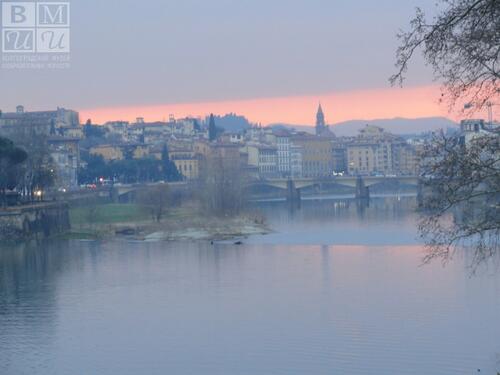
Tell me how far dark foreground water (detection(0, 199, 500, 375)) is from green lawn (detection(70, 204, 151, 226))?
26.5 ft

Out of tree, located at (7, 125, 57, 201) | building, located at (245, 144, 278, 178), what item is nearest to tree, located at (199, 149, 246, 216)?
tree, located at (7, 125, 57, 201)

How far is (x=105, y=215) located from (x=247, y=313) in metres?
18.8

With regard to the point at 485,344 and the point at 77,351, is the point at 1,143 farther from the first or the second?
the point at 485,344

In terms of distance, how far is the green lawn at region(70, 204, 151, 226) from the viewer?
2911cm

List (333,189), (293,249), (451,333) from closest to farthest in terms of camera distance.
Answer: (451,333) → (293,249) → (333,189)

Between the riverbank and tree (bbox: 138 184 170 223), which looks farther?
tree (bbox: 138 184 170 223)

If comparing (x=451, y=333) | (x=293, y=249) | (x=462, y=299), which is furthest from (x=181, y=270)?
(x=451, y=333)

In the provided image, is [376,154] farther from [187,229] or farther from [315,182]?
[187,229]

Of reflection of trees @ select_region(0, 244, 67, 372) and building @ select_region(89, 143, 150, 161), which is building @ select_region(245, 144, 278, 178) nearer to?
building @ select_region(89, 143, 150, 161)

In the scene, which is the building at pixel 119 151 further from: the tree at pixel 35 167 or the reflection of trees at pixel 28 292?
the reflection of trees at pixel 28 292

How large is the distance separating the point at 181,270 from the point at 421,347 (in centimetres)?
778

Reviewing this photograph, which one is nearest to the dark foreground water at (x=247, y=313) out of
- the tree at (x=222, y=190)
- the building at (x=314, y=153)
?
the tree at (x=222, y=190)

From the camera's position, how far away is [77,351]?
10.6 metres

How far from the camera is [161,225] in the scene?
88.9 feet
